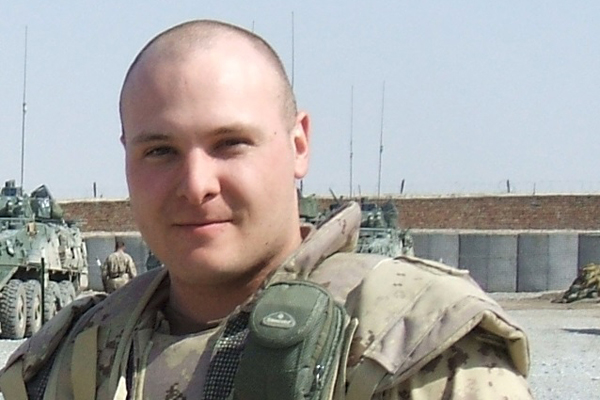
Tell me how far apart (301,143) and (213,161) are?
7.8 inches

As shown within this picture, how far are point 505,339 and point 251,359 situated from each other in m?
0.37

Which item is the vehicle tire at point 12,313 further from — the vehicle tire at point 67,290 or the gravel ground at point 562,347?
the vehicle tire at point 67,290

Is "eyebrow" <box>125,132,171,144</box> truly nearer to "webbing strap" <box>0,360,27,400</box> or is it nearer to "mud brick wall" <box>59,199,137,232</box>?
"webbing strap" <box>0,360,27,400</box>

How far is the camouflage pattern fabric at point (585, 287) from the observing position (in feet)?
98.0

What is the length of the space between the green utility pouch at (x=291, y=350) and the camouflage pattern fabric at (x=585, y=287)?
93.4 ft

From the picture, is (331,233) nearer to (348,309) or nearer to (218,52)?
(348,309)

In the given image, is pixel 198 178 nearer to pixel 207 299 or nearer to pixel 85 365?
pixel 207 299

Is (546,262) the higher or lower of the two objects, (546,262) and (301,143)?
the lower

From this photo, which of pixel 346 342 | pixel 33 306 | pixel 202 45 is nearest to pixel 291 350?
pixel 346 342

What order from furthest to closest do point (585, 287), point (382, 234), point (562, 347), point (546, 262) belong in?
1. point (546, 262)
2. point (585, 287)
3. point (382, 234)
4. point (562, 347)

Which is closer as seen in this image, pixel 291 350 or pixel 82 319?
pixel 291 350

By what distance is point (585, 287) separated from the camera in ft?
99.3

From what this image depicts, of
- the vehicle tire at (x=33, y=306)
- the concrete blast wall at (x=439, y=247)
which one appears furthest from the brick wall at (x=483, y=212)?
the vehicle tire at (x=33, y=306)

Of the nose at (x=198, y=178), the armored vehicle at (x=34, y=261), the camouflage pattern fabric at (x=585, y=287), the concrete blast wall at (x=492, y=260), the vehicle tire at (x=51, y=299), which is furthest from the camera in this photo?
the concrete blast wall at (x=492, y=260)
